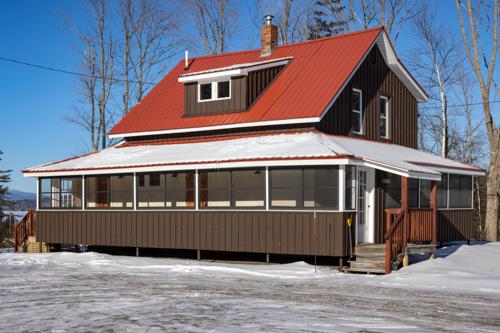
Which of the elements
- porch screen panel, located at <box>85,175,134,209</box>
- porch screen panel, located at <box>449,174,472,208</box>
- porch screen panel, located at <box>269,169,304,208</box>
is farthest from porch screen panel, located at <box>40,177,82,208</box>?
porch screen panel, located at <box>449,174,472,208</box>

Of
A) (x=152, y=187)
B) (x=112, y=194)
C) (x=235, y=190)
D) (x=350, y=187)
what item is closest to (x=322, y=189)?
(x=350, y=187)

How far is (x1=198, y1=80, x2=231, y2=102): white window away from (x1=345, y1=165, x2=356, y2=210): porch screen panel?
255 inches

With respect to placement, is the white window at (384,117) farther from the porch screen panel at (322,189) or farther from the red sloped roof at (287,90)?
the porch screen panel at (322,189)

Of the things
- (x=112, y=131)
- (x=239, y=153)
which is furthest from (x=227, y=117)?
(x=112, y=131)

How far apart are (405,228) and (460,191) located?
7570mm

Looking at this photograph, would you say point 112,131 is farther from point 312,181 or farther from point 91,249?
point 312,181

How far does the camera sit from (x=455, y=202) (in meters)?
24.8

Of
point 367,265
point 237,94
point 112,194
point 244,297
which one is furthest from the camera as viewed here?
point 112,194

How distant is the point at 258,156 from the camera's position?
19391 mm

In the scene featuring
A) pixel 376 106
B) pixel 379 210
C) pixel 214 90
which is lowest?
pixel 379 210

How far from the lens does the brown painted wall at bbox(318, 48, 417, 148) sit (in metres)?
22.3

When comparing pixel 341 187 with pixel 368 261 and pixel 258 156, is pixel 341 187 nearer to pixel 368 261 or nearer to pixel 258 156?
pixel 368 261

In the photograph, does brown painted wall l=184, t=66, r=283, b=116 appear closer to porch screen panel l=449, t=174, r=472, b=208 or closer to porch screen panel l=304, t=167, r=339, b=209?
porch screen panel l=304, t=167, r=339, b=209

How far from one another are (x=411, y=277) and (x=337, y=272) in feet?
7.76
